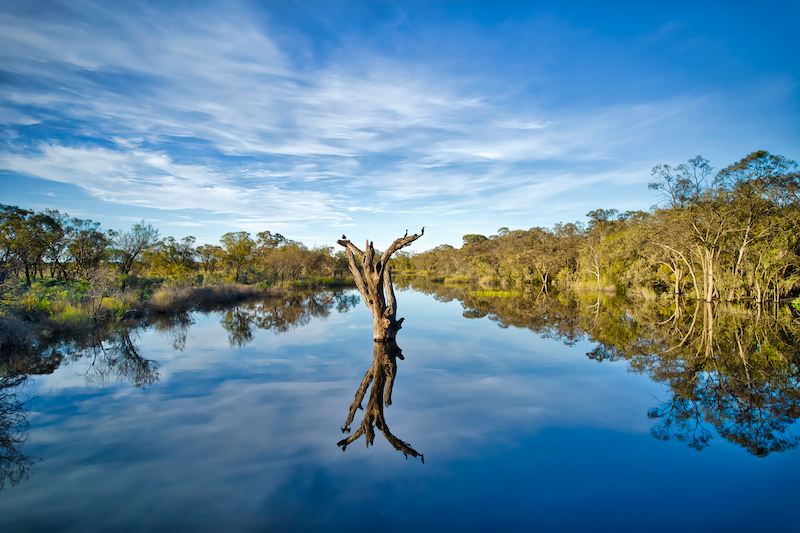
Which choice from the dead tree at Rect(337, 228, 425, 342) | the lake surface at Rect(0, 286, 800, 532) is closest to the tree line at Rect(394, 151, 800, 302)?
the lake surface at Rect(0, 286, 800, 532)

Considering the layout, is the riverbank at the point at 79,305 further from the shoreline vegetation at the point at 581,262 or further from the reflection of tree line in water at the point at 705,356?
the reflection of tree line in water at the point at 705,356

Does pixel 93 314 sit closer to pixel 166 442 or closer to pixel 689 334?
pixel 166 442

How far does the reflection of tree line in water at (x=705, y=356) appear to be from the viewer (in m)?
7.22

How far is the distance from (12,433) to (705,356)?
1778cm

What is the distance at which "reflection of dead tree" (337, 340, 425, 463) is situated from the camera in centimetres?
653

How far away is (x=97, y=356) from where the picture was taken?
1257 cm

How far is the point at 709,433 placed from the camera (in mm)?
6922

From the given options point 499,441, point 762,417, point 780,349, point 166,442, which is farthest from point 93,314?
point 780,349

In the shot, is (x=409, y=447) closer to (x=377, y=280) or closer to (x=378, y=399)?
(x=378, y=399)

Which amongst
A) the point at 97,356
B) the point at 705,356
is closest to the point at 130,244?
the point at 97,356

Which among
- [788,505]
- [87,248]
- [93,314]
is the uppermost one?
[87,248]

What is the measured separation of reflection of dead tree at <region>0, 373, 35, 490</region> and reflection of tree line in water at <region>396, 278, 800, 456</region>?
10415 millimetres

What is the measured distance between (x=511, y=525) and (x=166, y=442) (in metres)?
5.76

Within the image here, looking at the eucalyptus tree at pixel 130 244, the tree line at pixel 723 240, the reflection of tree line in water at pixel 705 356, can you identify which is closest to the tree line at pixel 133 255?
the eucalyptus tree at pixel 130 244
